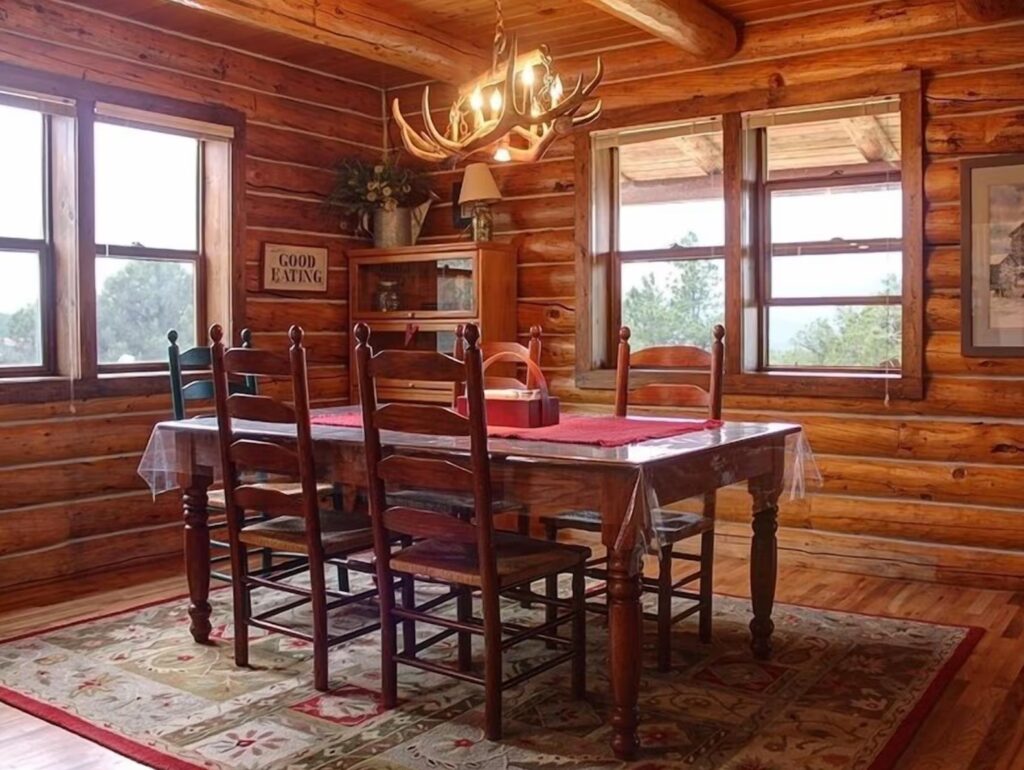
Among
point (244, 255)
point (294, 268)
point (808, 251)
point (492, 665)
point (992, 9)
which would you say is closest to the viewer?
point (492, 665)

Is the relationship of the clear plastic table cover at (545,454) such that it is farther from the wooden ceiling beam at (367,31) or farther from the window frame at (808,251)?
the wooden ceiling beam at (367,31)

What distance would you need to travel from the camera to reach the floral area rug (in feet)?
8.77

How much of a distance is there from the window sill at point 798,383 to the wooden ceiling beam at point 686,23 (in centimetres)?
156

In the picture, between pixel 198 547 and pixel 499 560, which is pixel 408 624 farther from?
pixel 198 547

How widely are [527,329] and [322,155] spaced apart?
1528mm

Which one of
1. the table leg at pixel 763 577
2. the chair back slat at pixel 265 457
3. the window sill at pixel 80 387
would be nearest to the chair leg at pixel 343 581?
the chair back slat at pixel 265 457

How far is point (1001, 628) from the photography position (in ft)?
12.5

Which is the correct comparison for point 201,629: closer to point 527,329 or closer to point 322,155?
point 527,329

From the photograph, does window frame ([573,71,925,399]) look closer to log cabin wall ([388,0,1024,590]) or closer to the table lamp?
log cabin wall ([388,0,1024,590])

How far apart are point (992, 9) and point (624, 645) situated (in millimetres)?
3177

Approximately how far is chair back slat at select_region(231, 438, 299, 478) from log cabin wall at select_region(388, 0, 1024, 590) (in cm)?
258

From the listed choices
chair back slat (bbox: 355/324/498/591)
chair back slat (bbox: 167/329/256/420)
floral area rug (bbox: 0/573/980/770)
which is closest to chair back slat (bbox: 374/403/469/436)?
chair back slat (bbox: 355/324/498/591)

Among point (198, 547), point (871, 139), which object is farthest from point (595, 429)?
point (871, 139)

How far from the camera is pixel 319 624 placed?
3.13 m
